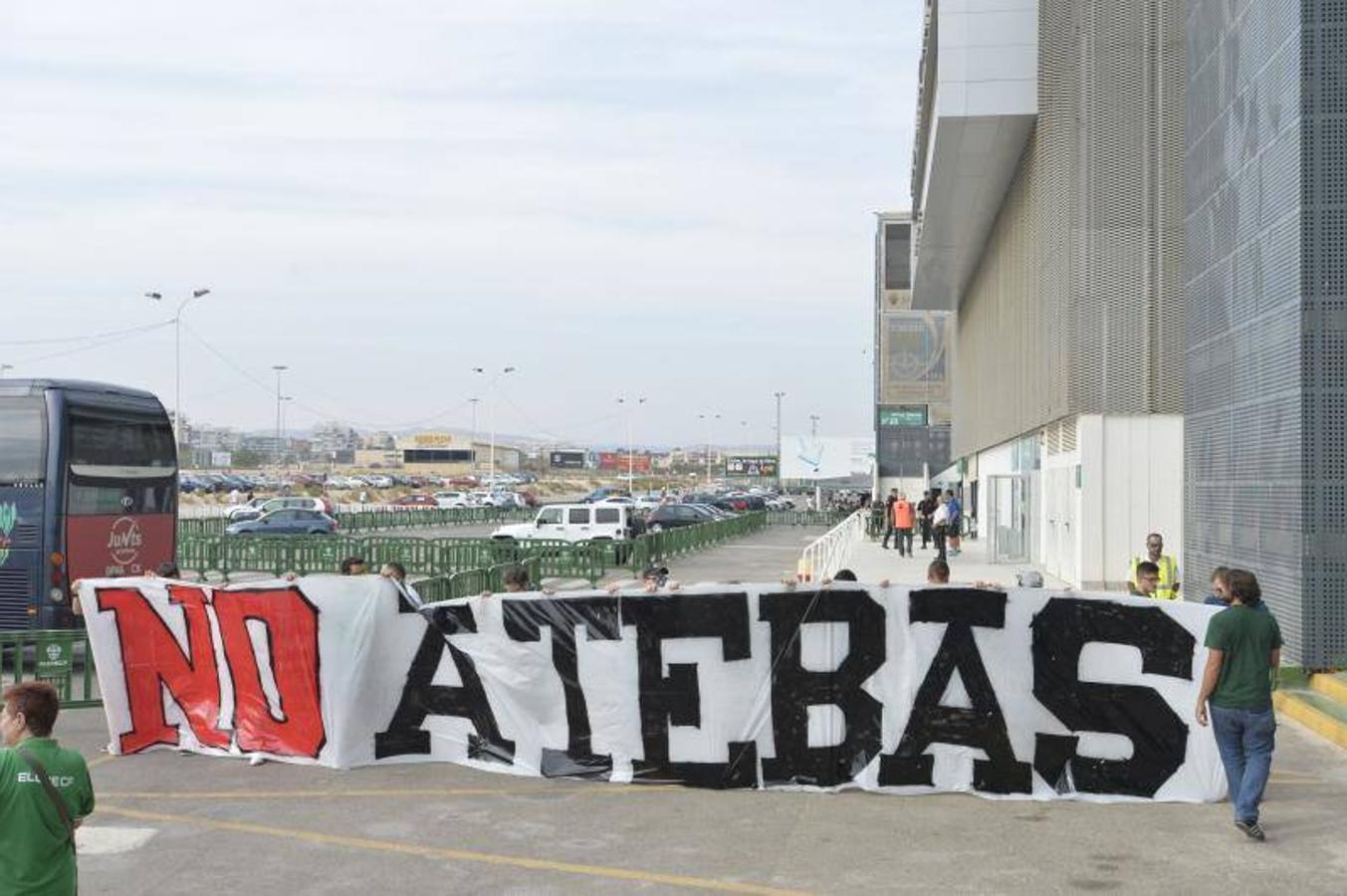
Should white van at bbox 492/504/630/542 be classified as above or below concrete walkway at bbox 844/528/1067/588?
above

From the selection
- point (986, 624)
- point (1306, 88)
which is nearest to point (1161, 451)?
point (1306, 88)

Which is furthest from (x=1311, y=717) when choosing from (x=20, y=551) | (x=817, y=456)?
(x=817, y=456)

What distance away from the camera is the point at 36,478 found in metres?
18.8

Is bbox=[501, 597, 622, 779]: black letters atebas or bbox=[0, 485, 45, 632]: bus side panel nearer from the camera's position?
bbox=[501, 597, 622, 779]: black letters atebas

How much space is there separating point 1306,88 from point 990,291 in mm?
33622

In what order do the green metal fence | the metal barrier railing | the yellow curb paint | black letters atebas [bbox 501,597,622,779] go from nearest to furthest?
black letters atebas [bbox 501,597,622,779], the yellow curb paint, the green metal fence, the metal barrier railing

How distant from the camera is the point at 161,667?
1308 cm

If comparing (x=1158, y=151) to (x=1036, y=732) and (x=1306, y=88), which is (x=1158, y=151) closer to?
(x=1306, y=88)

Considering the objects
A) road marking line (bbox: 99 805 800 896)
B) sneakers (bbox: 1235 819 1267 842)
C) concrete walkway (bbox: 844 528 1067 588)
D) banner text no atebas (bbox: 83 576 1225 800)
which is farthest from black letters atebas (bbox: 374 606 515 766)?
concrete walkway (bbox: 844 528 1067 588)

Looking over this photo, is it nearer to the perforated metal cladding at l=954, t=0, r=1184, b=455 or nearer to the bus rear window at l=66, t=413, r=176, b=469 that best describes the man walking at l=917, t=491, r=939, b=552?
the perforated metal cladding at l=954, t=0, r=1184, b=455

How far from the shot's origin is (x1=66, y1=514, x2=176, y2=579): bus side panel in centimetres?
1916

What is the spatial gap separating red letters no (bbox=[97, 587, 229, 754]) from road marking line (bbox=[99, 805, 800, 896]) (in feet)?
7.45

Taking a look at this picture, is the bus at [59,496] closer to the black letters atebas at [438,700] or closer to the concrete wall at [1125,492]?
the black letters atebas at [438,700]

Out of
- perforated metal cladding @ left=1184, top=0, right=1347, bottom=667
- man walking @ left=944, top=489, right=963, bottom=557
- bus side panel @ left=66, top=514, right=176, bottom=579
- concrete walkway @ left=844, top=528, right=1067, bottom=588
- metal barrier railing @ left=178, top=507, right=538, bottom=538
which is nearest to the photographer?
perforated metal cladding @ left=1184, top=0, right=1347, bottom=667
